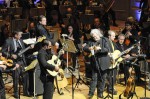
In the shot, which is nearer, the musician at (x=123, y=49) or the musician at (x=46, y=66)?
the musician at (x=46, y=66)

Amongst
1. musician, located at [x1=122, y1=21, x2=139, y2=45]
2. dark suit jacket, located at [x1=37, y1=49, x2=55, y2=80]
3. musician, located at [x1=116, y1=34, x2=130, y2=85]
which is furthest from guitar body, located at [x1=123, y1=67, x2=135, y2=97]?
dark suit jacket, located at [x1=37, y1=49, x2=55, y2=80]

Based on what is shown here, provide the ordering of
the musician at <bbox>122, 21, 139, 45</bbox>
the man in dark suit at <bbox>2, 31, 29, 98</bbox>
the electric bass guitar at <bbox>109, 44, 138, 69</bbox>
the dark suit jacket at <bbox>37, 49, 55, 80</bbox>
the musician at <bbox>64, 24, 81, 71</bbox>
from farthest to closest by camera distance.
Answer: the musician at <bbox>64, 24, 81, 71</bbox>, the musician at <bbox>122, 21, 139, 45</bbox>, the man in dark suit at <bbox>2, 31, 29, 98</bbox>, the electric bass guitar at <bbox>109, 44, 138, 69</bbox>, the dark suit jacket at <bbox>37, 49, 55, 80</bbox>

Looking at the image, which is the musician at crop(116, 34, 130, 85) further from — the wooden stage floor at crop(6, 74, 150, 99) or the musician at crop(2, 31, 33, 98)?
the musician at crop(2, 31, 33, 98)

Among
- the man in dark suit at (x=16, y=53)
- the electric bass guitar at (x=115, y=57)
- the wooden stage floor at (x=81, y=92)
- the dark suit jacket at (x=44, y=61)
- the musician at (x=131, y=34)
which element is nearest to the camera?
the dark suit jacket at (x=44, y=61)

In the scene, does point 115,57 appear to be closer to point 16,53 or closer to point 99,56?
point 99,56

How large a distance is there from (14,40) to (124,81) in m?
3.84

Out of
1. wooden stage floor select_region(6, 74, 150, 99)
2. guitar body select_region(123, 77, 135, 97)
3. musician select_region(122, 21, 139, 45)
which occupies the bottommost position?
wooden stage floor select_region(6, 74, 150, 99)

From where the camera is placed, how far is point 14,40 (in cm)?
1034

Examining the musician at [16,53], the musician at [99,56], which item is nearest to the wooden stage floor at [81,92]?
the musician at [16,53]

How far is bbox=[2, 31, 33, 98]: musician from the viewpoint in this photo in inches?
398

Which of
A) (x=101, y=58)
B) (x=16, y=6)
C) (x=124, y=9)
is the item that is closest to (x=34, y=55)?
(x=101, y=58)

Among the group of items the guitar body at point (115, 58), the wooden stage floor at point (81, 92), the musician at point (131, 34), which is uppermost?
the musician at point (131, 34)

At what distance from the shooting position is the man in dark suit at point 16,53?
10094mm

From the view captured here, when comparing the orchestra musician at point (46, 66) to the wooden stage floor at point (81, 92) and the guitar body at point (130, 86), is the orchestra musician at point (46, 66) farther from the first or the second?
the guitar body at point (130, 86)
